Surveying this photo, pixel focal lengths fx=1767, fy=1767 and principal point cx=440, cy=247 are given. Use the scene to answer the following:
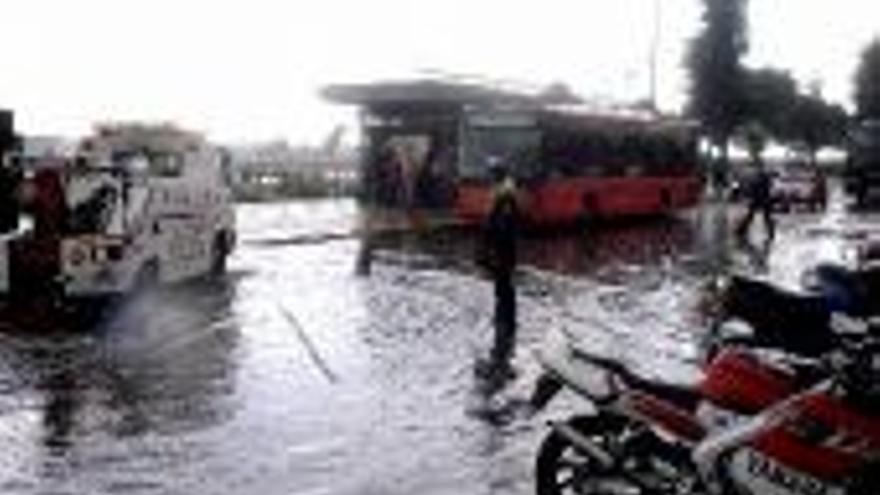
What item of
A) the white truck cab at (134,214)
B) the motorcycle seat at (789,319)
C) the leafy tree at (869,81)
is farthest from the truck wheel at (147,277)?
the leafy tree at (869,81)

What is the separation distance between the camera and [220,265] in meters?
28.2

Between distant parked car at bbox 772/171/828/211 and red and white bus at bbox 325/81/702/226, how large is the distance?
852 cm

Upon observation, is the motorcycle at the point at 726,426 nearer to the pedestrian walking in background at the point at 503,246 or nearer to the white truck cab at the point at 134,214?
the pedestrian walking in background at the point at 503,246

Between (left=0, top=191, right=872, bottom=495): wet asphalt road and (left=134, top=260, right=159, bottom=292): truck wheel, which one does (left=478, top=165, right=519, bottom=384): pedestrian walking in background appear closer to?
(left=0, top=191, right=872, bottom=495): wet asphalt road

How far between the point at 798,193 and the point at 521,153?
80.4 feet

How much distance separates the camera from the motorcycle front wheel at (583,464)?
33.6ft

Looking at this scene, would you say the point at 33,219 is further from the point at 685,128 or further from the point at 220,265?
the point at 685,128

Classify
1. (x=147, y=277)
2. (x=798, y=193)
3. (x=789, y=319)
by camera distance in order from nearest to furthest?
(x=789, y=319)
(x=147, y=277)
(x=798, y=193)

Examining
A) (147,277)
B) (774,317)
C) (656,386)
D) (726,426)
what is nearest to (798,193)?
(147,277)

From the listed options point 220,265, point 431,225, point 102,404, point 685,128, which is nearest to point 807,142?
point 685,128

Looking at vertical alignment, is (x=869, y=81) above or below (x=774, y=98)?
above

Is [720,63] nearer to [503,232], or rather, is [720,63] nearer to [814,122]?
[814,122]

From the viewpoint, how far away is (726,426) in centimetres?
937

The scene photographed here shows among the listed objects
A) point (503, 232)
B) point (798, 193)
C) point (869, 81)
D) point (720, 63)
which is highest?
point (720, 63)
